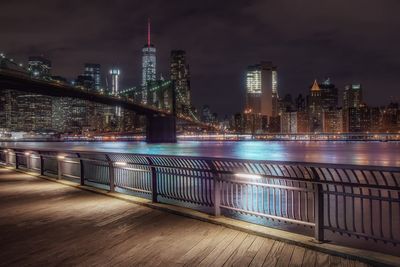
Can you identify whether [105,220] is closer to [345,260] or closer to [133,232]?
[133,232]

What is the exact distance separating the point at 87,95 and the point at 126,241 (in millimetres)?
70935

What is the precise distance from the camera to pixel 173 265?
5828 millimetres

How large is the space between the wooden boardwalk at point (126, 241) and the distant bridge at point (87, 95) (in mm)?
53982

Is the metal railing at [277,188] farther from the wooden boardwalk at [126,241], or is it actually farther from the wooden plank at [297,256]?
the wooden boardwalk at [126,241]

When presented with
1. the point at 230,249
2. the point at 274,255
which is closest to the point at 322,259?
the point at 274,255

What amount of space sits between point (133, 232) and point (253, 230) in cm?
216

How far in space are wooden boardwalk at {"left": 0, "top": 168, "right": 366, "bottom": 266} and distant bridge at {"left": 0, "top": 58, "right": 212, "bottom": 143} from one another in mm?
53982

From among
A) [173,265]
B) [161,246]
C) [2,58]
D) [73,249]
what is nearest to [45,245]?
[73,249]

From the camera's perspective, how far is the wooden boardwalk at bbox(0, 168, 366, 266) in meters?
6.03

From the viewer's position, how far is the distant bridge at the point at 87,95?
60.2 meters

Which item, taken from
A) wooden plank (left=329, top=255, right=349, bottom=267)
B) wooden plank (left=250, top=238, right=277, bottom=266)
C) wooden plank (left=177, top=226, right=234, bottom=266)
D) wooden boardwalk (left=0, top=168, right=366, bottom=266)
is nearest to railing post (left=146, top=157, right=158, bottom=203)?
wooden boardwalk (left=0, top=168, right=366, bottom=266)

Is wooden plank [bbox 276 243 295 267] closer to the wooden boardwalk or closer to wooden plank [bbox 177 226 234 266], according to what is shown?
the wooden boardwalk

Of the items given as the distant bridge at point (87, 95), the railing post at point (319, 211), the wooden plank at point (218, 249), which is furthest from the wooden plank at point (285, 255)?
the distant bridge at point (87, 95)

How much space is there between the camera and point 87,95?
7506cm
